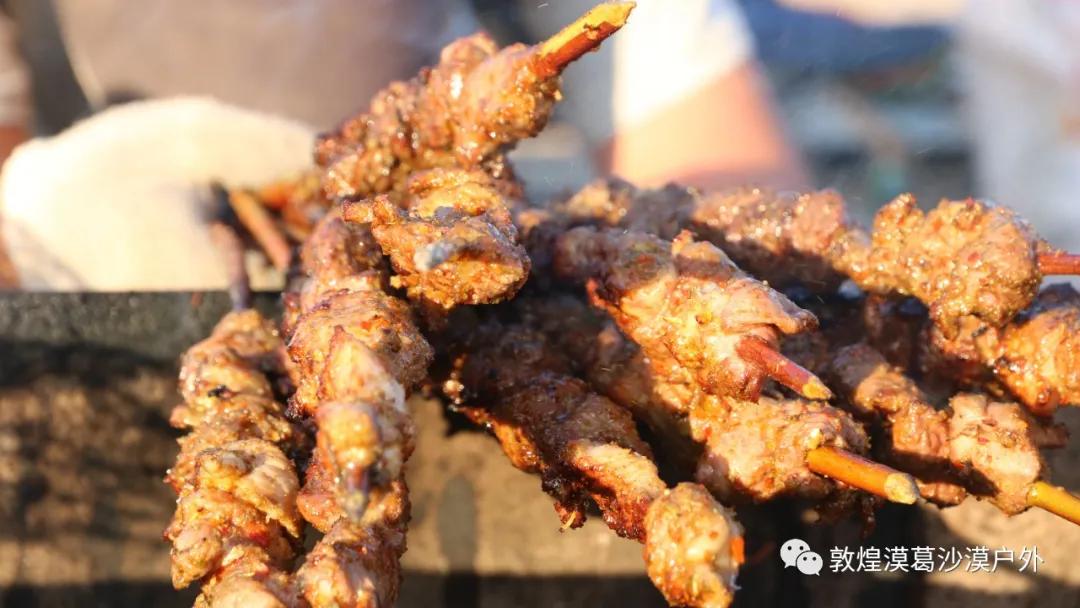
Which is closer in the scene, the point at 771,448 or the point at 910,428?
the point at 771,448

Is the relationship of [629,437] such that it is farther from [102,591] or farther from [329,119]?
[329,119]

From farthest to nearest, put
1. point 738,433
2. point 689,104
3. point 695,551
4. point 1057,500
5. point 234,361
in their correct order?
point 689,104
point 234,361
point 738,433
point 1057,500
point 695,551

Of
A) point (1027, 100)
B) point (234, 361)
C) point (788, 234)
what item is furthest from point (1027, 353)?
point (1027, 100)

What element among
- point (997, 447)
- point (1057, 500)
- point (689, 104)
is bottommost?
point (1057, 500)

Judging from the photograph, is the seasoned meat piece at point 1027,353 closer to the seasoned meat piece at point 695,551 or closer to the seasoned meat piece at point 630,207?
the seasoned meat piece at point 630,207

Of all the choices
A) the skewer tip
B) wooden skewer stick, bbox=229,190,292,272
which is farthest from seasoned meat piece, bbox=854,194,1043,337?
wooden skewer stick, bbox=229,190,292,272

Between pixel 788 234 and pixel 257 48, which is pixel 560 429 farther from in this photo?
pixel 257 48

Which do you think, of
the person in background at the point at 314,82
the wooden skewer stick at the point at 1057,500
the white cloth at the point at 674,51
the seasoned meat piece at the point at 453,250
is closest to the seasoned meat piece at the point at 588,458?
the seasoned meat piece at the point at 453,250

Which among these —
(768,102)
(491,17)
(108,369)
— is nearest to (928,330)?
(108,369)
